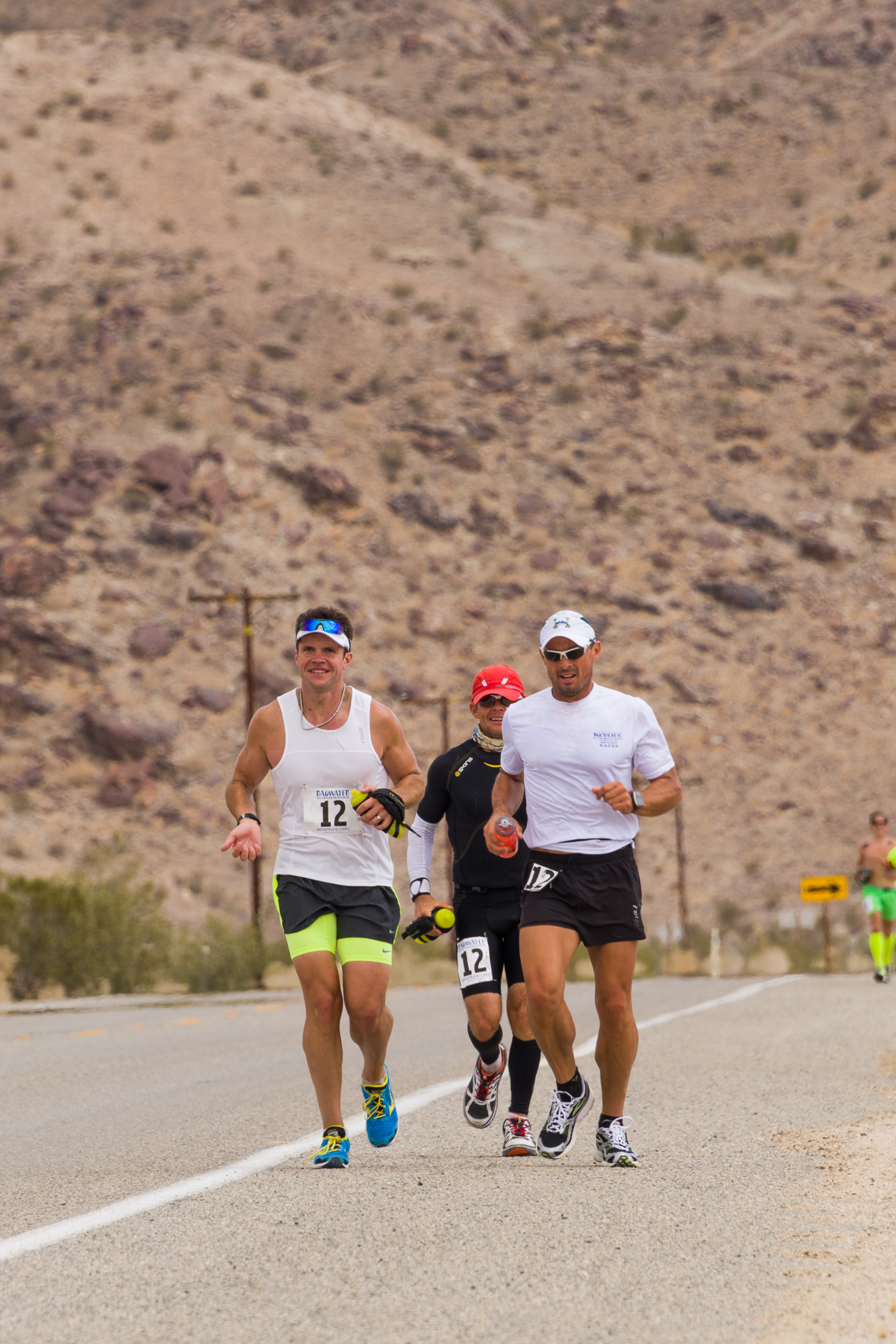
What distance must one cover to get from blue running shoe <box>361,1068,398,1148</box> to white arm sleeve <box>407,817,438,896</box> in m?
0.97

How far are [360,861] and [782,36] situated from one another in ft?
321

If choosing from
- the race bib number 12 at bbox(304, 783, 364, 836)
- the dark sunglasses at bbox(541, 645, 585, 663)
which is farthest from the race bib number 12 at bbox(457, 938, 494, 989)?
the dark sunglasses at bbox(541, 645, 585, 663)

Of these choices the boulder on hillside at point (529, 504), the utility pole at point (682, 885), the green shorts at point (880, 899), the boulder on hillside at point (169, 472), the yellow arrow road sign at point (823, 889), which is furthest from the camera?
the boulder on hillside at point (529, 504)

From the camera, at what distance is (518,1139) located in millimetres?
7645

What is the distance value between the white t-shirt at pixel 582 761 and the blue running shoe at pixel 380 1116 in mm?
1304

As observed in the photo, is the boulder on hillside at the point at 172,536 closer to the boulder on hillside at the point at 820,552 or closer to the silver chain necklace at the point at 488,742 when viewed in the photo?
the boulder on hillside at the point at 820,552

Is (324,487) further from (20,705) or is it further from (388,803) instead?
(388,803)

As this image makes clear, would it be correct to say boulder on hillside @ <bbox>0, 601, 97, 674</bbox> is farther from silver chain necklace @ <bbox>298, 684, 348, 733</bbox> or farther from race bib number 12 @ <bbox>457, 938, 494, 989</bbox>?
silver chain necklace @ <bbox>298, 684, 348, 733</bbox>

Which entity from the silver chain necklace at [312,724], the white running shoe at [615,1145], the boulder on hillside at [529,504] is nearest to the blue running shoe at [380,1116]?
the white running shoe at [615,1145]

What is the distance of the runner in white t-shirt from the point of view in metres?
7.14

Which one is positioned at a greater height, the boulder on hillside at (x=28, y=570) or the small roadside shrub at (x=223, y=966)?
the boulder on hillside at (x=28, y=570)

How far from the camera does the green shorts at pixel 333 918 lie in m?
7.13

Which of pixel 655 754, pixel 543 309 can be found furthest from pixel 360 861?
pixel 543 309

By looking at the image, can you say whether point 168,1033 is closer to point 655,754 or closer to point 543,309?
point 655,754
